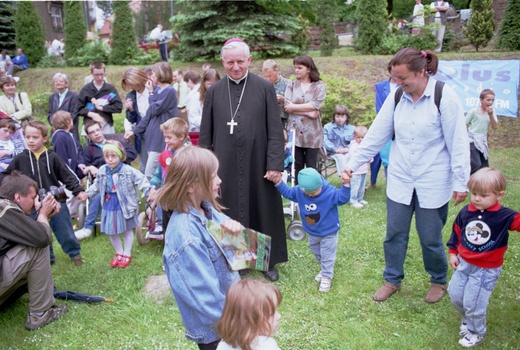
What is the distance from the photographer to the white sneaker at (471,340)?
331 centimetres

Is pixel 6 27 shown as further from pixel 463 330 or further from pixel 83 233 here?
pixel 463 330

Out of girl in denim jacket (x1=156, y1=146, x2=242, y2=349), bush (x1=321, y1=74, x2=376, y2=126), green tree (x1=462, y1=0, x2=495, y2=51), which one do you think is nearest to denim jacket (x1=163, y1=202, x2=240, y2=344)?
girl in denim jacket (x1=156, y1=146, x2=242, y2=349)

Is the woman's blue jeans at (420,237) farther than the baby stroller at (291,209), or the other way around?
the baby stroller at (291,209)

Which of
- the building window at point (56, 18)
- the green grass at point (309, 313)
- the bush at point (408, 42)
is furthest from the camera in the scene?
the building window at point (56, 18)

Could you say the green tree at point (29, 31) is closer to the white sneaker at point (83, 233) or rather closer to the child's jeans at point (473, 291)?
the white sneaker at point (83, 233)

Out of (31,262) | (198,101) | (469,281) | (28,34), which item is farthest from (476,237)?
(28,34)

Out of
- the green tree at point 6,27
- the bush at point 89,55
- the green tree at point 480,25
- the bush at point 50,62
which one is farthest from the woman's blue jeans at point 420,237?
the green tree at point 6,27

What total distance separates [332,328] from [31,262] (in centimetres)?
259

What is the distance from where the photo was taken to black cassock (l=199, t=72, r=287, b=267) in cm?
422

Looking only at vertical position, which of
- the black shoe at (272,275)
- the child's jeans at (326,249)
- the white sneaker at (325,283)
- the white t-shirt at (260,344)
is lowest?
the black shoe at (272,275)

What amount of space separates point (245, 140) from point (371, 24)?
1218 centimetres

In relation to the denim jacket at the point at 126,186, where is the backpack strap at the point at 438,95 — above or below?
above

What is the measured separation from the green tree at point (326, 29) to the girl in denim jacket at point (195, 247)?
14.6m

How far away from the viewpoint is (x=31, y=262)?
373 cm
